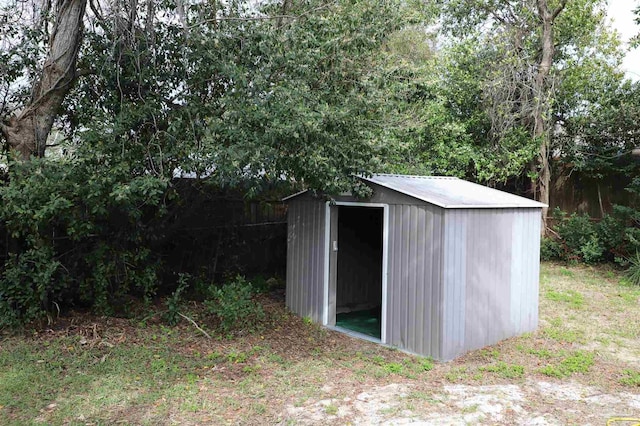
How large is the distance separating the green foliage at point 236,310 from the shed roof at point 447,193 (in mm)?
1916

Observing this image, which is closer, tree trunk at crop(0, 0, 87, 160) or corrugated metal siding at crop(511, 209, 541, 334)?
tree trunk at crop(0, 0, 87, 160)

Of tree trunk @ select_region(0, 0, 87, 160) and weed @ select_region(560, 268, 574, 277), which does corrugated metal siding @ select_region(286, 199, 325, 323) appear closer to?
tree trunk @ select_region(0, 0, 87, 160)

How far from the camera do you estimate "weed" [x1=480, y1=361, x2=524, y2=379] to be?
14.4 feet

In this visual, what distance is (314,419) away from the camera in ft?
11.2

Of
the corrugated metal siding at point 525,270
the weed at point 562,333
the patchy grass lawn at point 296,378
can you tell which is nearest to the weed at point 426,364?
the patchy grass lawn at point 296,378

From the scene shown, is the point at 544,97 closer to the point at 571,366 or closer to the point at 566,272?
the point at 566,272

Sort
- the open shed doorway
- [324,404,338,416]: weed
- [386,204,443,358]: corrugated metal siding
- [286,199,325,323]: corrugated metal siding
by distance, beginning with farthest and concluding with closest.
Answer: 1. the open shed doorway
2. [286,199,325,323]: corrugated metal siding
3. [386,204,443,358]: corrugated metal siding
4. [324,404,338,416]: weed

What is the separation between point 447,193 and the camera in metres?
5.39

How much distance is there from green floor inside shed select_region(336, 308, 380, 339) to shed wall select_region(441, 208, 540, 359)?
111cm

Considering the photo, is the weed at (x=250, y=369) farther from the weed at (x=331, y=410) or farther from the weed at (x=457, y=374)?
the weed at (x=457, y=374)

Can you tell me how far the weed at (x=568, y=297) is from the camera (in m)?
7.22

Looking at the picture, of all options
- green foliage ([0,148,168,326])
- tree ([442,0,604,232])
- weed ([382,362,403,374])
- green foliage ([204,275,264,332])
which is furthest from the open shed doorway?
tree ([442,0,604,232])

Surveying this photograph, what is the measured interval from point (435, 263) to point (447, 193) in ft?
3.31

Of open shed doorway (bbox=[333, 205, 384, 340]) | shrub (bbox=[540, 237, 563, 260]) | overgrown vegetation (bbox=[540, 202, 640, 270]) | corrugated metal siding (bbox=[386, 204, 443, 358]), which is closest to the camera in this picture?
corrugated metal siding (bbox=[386, 204, 443, 358])
